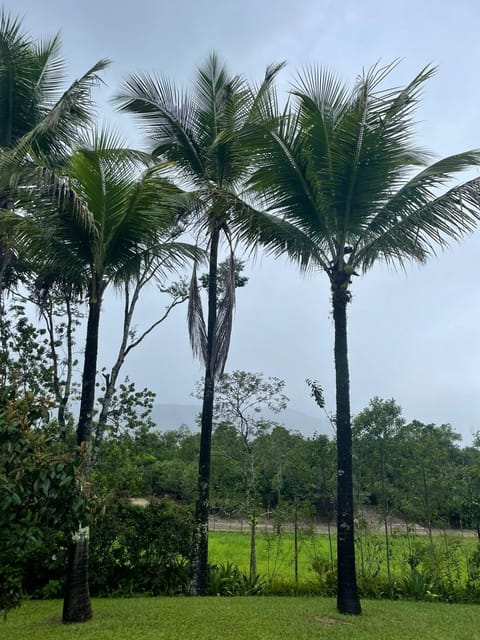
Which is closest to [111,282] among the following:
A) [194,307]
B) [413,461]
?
[194,307]

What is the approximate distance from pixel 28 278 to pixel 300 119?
6.95 m

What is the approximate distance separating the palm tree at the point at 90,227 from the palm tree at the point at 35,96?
79.1 inches

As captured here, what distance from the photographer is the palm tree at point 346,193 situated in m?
6.07

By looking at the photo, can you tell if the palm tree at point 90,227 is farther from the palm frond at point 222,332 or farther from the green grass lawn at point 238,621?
the palm frond at point 222,332

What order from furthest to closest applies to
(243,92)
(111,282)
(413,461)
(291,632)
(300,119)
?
1. (413,461)
2. (243,92)
3. (111,282)
4. (300,119)
5. (291,632)

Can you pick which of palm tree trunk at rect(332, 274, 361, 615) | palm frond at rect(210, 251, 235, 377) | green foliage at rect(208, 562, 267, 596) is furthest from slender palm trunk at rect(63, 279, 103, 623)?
palm tree trunk at rect(332, 274, 361, 615)

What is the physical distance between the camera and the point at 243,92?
28.6 ft

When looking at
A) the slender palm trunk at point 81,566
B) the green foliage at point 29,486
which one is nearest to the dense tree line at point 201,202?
the slender palm trunk at point 81,566

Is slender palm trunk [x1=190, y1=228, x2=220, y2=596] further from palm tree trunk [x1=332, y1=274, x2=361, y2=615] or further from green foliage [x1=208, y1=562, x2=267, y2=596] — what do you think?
palm tree trunk [x1=332, y1=274, x2=361, y2=615]

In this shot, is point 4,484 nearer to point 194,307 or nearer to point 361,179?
point 361,179

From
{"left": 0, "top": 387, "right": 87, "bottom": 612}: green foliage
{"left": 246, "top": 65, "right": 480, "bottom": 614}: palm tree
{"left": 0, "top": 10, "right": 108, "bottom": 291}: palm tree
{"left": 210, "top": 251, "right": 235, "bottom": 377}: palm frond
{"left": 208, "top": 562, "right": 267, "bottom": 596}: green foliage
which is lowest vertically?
{"left": 208, "top": 562, "right": 267, "bottom": 596}: green foliage

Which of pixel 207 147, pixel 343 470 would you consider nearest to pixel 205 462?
pixel 343 470

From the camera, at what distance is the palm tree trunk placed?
19.5 ft

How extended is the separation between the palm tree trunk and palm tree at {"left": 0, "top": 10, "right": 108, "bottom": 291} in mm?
5533
